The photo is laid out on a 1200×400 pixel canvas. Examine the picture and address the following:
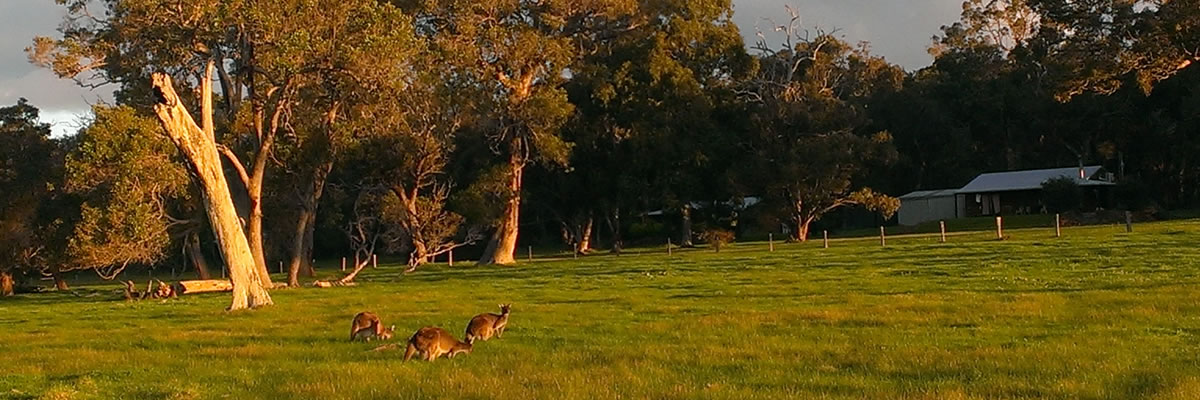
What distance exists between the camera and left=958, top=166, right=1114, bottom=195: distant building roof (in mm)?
73812

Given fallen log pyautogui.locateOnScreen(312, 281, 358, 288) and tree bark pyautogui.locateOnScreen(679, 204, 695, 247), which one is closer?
fallen log pyautogui.locateOnScreen(312, 281, 358, 288)

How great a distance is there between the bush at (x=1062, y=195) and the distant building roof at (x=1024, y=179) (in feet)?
5.03

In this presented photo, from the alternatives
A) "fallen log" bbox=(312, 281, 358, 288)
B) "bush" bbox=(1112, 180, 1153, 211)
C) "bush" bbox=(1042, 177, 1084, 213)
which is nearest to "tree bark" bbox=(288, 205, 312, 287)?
"fallen log" bbox=(312, 281, 358, 288)

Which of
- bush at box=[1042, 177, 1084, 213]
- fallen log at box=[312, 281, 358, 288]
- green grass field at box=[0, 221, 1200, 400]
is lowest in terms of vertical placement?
green grass field at box=[0, 221, 1200, 400]

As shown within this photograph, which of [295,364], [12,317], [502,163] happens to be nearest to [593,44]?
[502,163]

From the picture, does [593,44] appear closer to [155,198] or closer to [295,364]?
[155,198]

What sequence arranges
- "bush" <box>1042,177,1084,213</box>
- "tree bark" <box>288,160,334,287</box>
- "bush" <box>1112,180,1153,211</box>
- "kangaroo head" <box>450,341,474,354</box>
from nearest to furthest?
1. "kangaroo head" <box>450,341,474,354</box>
2. "tree bark" <box>288,160,334,287</box>
3. "bush" <box>1042,177,1084,213</box>
4. "bush" <box>1112,180,1153,211</box>

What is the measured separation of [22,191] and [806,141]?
39.0 metres

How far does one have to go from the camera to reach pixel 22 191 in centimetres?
4728

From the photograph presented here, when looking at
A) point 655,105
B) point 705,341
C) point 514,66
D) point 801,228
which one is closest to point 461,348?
point 705,341

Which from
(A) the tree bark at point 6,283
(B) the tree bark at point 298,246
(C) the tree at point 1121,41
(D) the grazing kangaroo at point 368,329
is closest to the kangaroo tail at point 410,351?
(D) the grazing kangaroo at point 368,329

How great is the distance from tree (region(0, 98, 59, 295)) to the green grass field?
16850 millimetres

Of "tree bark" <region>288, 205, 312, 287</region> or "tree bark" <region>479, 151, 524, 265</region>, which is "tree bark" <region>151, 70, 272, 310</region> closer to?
"tree bark" <region>288, 205, 312, 287</region>

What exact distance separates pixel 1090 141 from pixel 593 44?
137 ft
